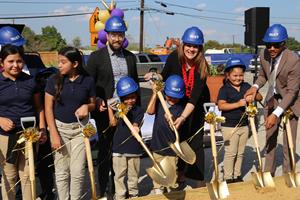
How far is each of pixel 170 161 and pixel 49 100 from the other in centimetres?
115

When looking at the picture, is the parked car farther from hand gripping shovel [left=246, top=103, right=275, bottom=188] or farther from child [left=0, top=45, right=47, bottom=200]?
child [left=0, top=45, right=47, bottom=200]

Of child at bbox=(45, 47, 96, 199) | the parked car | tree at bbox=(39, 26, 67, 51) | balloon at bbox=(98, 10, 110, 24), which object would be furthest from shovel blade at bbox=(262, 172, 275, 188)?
tree at bbox=(39, 26, 67, 51)

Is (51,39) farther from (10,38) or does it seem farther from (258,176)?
(258,176)

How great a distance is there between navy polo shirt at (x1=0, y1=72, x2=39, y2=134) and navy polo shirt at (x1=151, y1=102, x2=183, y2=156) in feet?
4.02

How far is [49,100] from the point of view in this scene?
3447 millimetres

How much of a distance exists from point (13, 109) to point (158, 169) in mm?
1279

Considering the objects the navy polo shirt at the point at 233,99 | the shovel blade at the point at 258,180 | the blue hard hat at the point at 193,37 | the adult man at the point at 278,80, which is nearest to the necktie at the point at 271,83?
the adult man at the point at 278,80

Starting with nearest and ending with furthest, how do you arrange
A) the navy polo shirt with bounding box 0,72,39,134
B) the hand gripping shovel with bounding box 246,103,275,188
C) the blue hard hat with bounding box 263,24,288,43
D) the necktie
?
the navy polo shirt with bounding box 0,72,39,134 < the hand gripping shovel with bounding box 246,103,275,188 < the blue hard hat with bounding box 263,24,288,43 < the necktie

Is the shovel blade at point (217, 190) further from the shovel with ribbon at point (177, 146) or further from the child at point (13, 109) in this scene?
the child at point (13, 109)

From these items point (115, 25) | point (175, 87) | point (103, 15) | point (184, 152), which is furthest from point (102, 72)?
point (103, 15)

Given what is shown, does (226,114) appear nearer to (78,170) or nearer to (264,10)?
(78,170)

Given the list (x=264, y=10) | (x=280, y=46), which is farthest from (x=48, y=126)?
(x=264, y=10)

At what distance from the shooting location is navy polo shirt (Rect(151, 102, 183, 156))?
12.8ft

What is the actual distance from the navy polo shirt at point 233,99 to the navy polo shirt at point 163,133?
0.87 metres
